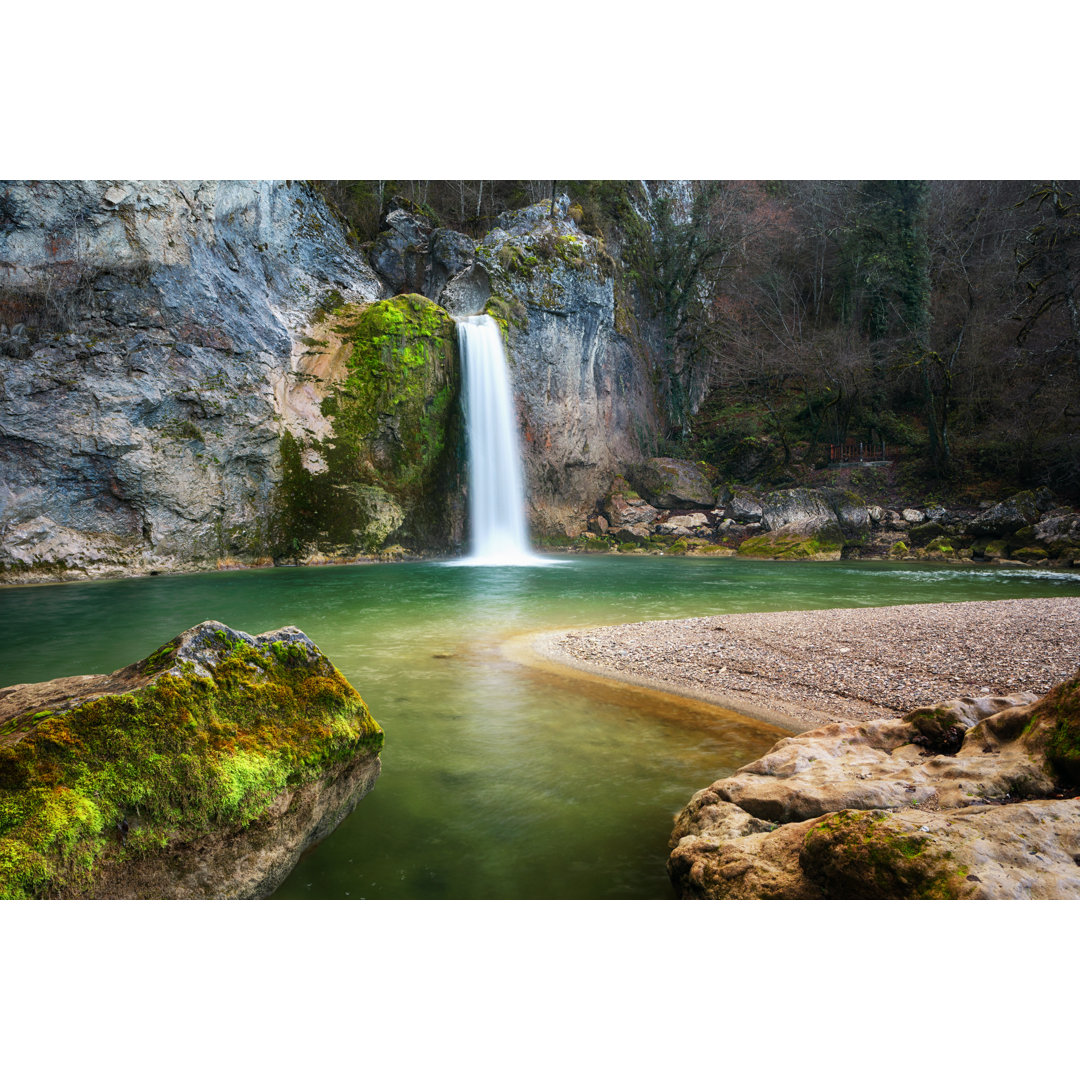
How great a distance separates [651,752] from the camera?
14.6 ft

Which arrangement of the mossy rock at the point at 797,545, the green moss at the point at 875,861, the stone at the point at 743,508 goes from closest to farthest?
the green moss at the point at 875,861 < the mossy rock at the point at 797,545 < the stone at the point at 743,508

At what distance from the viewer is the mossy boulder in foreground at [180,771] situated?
245 centimetres

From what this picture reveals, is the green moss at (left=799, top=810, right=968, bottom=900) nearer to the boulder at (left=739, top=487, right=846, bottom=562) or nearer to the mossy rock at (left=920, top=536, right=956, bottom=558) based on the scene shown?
the boulder at (left=739, top=487, right=846, bottom=562)

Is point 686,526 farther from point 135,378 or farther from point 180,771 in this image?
point 180,771

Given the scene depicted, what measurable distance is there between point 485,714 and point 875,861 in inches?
133

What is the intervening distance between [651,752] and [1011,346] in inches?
878

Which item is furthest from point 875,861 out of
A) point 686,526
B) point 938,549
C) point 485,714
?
point 686,526

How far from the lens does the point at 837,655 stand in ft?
20.4

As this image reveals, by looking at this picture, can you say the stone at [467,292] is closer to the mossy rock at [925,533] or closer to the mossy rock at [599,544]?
the mossy rock at [599,544]

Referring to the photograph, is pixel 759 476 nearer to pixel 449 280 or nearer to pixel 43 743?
pixel 449 280

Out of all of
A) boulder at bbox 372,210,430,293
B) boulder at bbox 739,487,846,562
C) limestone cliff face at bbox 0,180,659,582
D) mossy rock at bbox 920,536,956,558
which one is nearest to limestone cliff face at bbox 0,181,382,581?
limestone cliff face at bbox 0,180,659,582

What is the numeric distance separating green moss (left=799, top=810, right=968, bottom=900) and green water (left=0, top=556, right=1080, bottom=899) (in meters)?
0.76

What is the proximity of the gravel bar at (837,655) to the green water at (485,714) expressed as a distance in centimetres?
58

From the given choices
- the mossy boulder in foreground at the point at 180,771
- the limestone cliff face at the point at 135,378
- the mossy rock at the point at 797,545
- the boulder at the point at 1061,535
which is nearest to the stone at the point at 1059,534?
the boulder at the point at 1061,535
